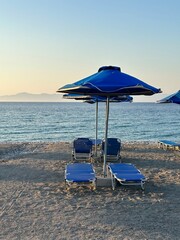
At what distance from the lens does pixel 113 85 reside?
6.00m

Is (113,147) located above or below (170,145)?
above

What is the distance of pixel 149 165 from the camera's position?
33.4 feet

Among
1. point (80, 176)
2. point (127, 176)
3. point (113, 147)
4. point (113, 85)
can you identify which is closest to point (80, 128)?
point (113, 147)

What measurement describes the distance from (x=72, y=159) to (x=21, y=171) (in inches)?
91.6

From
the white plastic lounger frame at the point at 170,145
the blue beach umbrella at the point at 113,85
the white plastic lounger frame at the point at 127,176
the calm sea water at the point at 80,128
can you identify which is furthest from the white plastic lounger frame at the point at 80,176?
the calm sea water at the point at 80,128

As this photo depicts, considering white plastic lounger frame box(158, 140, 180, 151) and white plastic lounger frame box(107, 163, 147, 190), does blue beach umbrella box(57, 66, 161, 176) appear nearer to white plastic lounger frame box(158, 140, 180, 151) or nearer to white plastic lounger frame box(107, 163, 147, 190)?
white plastic lounger frame box(107, 163, 147, 190)

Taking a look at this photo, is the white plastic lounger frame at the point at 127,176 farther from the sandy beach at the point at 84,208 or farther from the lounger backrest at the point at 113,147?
the lounger backrest at the point at 113,147

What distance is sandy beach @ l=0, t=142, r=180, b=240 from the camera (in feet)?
15.6

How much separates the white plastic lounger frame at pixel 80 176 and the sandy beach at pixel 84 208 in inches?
7.2

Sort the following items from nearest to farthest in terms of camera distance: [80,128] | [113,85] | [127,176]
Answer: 1. [113,85]
2. [127,176]
3. [80,128]

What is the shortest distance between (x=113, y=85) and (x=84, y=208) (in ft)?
8.11

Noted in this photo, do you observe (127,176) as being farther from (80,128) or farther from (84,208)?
(80,128)

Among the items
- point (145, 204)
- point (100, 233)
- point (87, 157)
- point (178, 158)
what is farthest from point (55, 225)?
point (178, 158)

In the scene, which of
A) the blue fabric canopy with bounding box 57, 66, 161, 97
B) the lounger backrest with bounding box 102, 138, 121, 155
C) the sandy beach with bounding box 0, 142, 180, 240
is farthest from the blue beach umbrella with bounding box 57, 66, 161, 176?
the lounger backrest with bounding box 102, 138, 121, 155
